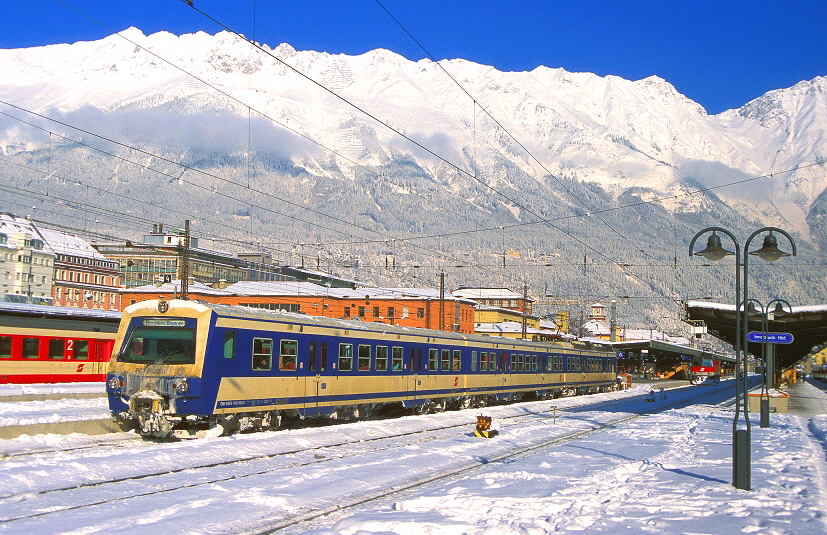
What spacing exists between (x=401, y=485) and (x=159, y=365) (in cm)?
730

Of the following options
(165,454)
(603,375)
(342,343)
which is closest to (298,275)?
(603,375)

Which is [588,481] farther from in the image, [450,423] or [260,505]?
[450,423]

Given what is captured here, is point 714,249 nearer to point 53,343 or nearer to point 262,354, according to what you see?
point 262,354

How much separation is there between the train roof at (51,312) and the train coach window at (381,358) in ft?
55.8

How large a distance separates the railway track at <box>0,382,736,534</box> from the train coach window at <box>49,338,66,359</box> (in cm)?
1986

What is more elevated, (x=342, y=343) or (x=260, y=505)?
(x=342, y=343)

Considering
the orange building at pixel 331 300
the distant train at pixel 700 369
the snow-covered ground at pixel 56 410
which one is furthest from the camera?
the distant train at pixel 700 369

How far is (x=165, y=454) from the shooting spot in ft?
49.9

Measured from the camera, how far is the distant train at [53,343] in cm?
3262

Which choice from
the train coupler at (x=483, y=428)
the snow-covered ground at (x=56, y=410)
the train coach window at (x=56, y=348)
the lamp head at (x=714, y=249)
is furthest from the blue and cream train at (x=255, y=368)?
the train coach window at (x=56, y=348)

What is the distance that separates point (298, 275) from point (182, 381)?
98.8m

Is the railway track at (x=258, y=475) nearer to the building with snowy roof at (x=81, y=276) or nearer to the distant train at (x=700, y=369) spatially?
the distant train at (x=700, y=369)

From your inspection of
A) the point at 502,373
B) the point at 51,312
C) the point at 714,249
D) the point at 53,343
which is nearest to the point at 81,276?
the point at 51,312

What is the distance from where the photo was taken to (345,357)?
23.3m
